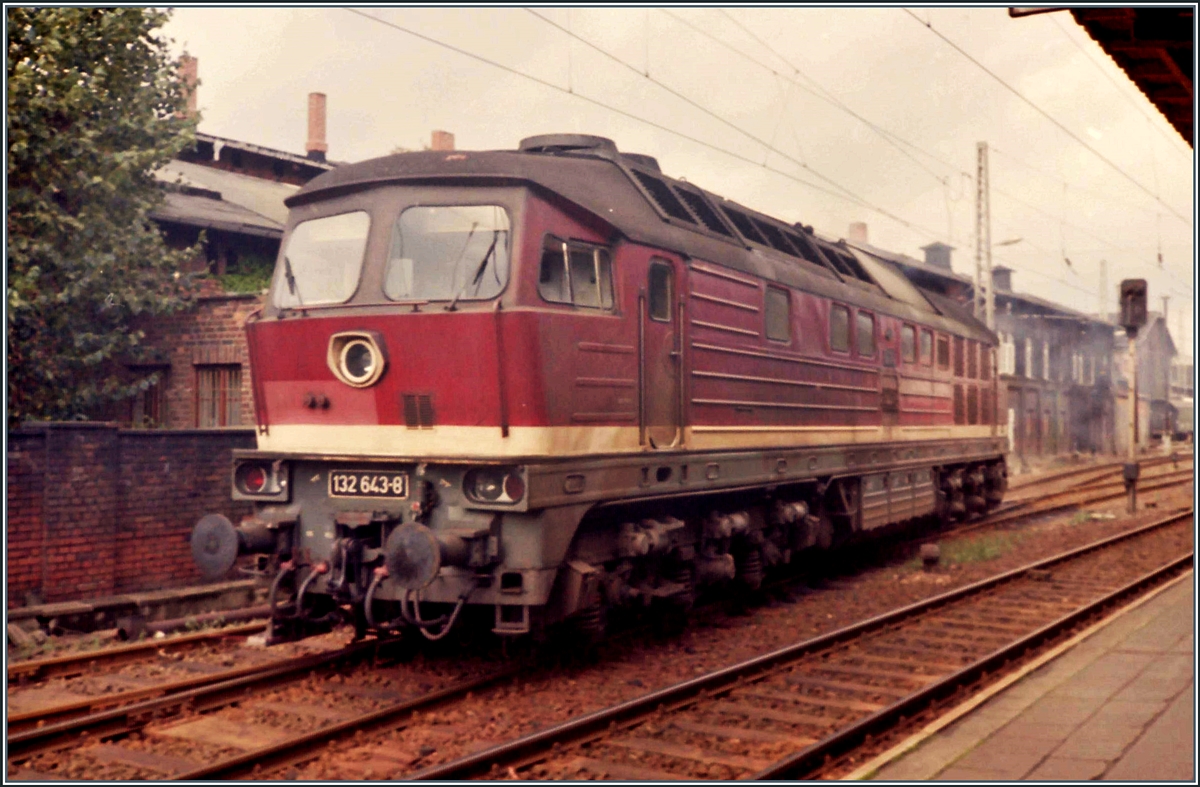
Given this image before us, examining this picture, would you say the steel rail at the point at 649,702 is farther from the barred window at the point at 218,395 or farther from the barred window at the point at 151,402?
the barred window at the point at 151,402

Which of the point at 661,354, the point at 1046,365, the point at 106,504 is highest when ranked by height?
the point at 1046,365

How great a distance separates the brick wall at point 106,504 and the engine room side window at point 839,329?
257 inches

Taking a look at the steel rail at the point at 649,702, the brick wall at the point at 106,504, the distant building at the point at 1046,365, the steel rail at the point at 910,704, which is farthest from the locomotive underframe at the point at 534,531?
the distant building at the point at 1046,365

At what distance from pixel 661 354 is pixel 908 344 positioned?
704 cm

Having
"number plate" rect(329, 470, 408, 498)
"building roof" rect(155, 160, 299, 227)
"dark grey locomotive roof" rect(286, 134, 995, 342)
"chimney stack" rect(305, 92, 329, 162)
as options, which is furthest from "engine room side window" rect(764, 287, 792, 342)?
"chimney stack" rect(305, 92, 329, 162)

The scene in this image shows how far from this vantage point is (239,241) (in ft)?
58.2

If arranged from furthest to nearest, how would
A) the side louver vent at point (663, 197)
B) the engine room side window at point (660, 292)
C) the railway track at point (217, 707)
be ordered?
1. the side louver vent at point (663, 197)
2. the engine room side window at point (660, 292)
3. the railway track at point (217, 707)

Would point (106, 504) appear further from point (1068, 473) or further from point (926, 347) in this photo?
point (1068, 473)

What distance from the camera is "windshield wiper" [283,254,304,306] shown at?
25.6 ft

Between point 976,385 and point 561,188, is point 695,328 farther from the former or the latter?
point 976,385

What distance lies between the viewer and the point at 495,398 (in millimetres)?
6887

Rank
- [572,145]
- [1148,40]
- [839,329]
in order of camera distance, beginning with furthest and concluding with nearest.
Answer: [839,329]
[572,145]
[1148,40]

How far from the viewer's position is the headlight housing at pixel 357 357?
23.7ft

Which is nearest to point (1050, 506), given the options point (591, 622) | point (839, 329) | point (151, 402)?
point (839, 329)
